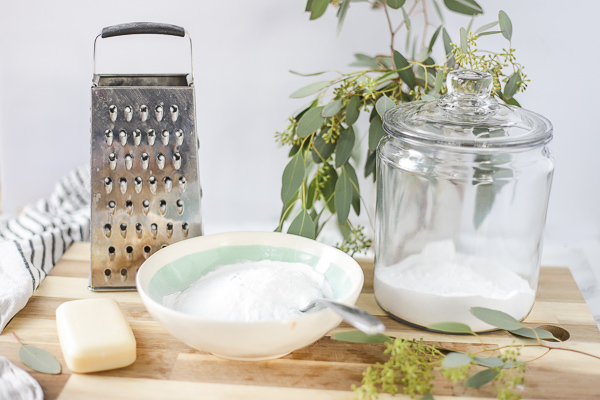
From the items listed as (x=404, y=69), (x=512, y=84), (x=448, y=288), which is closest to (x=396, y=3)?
(x=404, y=69)

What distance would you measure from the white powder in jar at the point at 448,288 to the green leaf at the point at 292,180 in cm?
19

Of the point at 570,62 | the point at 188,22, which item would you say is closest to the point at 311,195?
the point at 188,22

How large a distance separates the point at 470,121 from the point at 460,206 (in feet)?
0.43

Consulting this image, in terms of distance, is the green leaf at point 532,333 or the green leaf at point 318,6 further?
the green leaf at point 318,6

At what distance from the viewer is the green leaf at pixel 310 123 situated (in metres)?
0.88

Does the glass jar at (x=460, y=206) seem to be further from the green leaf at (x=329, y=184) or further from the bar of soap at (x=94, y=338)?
the bar of soap at (x=94, y=338)

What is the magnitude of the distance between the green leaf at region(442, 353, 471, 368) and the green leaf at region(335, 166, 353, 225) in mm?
330

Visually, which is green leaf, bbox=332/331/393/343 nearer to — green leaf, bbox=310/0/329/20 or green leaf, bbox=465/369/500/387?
green leaf, bbox=465/369/500/387

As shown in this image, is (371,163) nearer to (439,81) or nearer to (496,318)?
(439,81)

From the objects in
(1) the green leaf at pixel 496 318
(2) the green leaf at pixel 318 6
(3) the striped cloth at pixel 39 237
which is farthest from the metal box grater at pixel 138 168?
(1) the green leaf at pixel 496 318

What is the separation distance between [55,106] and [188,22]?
0.34 metres

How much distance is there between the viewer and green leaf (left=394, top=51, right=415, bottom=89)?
Answer: 0.90m

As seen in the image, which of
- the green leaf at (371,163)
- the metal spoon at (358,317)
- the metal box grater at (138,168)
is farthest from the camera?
the green leaf at (371,163)

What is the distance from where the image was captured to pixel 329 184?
3.28 feet
